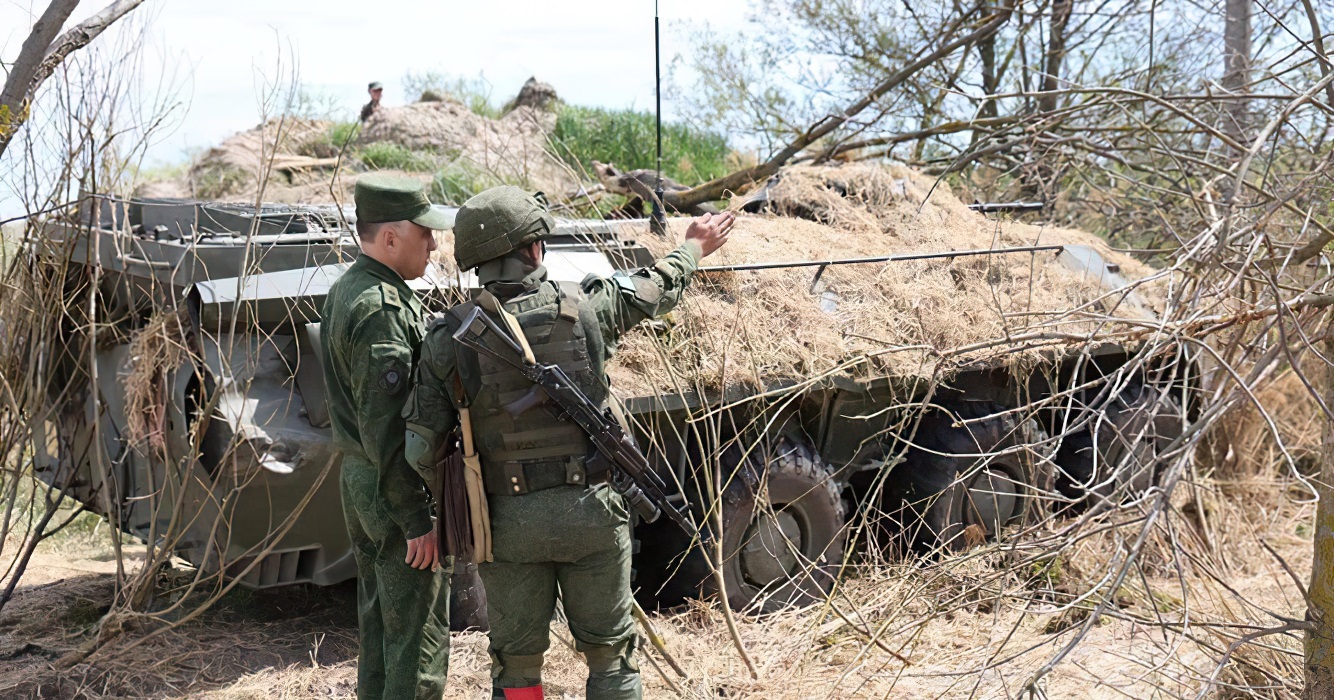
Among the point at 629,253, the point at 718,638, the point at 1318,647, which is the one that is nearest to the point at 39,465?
the point at 629,253

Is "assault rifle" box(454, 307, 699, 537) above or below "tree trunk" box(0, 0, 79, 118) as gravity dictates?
below

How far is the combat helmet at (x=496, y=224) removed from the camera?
3.54 meters

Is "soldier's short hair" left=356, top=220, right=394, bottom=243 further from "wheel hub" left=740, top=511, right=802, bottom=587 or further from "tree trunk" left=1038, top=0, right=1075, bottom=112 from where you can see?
"tree trunk" left=1038, top=0, right=1075, bottom=112

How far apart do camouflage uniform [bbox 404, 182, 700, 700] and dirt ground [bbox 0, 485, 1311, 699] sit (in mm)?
893

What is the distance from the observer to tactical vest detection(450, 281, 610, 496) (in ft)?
11.5

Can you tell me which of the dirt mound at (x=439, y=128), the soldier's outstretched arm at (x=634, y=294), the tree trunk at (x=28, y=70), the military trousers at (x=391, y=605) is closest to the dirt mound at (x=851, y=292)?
the soldier's outstretched arm at (x=634, y=294)

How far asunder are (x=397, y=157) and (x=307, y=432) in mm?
7025

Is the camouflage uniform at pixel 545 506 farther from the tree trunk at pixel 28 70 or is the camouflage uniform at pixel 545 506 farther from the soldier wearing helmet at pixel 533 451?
the tree trunk at pixel 28 70

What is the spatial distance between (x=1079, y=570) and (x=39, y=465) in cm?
509

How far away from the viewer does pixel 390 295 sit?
3.72m

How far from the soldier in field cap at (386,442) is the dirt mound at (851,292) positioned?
1.20 meters

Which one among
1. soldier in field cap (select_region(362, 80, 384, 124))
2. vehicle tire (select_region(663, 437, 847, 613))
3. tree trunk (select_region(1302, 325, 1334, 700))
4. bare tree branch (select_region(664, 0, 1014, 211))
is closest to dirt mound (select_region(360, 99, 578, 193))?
soldier in field cap (select_region(362, 80, 384, 124))

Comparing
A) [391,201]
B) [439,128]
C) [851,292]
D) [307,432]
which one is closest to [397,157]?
[439,128]

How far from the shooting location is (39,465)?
6.01 metres
